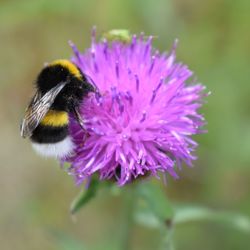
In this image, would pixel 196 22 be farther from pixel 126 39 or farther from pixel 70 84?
pixel 70 84

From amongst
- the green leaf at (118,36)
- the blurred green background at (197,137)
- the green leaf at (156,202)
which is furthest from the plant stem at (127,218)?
the green leaf at (118,36)

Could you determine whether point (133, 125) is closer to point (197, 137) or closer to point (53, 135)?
point (53, 135)

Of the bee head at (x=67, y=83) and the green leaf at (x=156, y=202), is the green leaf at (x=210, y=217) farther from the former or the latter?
the bee head at (x=67, y=83)

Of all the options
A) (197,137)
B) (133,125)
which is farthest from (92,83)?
(197,137)

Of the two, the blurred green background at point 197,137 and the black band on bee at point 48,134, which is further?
the blurred green background at point 197,137

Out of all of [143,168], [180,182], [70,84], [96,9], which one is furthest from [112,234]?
[96,9]

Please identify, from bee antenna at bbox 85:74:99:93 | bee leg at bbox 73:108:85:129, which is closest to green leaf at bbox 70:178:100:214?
bee leg at bbox 73:108:85:129
